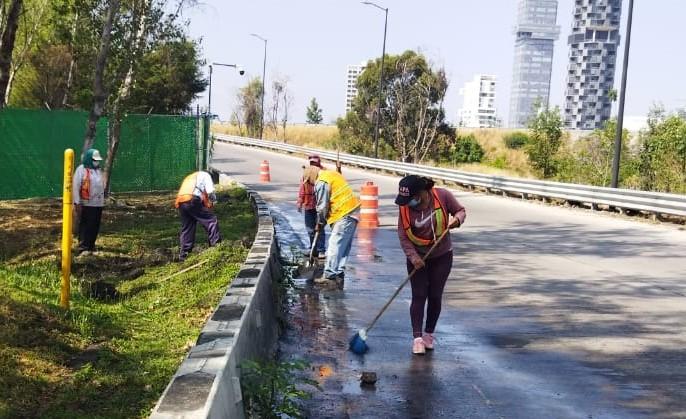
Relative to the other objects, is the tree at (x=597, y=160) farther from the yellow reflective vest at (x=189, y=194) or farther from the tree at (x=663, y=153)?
the yellow reflective vest at (x=189, y=194)

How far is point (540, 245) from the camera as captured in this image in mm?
13305

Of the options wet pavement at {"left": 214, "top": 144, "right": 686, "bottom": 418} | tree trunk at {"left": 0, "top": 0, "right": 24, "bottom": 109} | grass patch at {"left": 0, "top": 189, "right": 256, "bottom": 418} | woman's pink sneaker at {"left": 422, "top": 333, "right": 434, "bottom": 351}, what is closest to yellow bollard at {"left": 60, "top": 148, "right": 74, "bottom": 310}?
grass patch at {"left": 0, "top": 189, "right": 256, "bottom": 418}

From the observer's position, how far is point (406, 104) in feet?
160

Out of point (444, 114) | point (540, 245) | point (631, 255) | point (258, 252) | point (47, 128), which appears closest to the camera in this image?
point (258, 252)

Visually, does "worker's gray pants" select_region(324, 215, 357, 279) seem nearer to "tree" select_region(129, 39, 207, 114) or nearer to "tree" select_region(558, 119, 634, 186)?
"tree" select_region(129, 39, 207, 114)

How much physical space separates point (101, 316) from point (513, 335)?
3.88m

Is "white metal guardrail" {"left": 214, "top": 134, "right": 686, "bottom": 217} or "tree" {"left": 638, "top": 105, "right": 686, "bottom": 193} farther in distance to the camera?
"tree" {"left": 638, "top": 105, "right": 686, "bottom": 193}

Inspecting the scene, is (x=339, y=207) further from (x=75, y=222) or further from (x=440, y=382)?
(x=75, y=222)

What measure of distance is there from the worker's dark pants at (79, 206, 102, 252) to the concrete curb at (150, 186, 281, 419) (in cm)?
390

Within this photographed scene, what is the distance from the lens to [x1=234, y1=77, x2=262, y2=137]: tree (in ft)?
230

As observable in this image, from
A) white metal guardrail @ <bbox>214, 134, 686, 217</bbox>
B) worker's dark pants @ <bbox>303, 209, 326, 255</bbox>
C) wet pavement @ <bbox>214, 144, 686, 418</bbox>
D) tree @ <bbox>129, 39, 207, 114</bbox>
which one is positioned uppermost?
tree @ <bbox>129, 39, 207, 114</bbox>

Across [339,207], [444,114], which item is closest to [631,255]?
[339,207]

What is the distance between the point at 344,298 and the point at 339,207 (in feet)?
3.91

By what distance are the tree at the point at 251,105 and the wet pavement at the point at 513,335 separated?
57.9 metres
